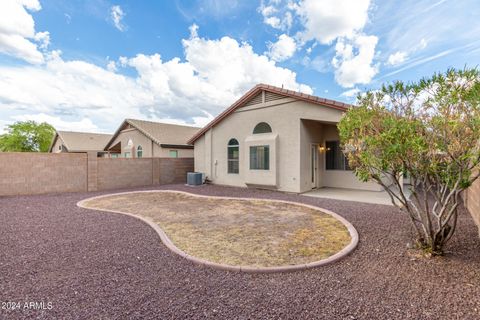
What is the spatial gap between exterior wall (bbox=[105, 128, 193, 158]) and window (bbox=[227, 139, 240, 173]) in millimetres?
6962

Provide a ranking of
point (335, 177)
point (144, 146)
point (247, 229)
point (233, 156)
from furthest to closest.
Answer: point (144, 146), point (233, 156), point (335, 177), point (247, 229)

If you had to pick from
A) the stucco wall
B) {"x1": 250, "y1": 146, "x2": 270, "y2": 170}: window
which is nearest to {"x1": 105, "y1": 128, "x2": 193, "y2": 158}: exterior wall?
the stucco wall

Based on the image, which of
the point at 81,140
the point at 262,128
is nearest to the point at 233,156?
the point at 262,128

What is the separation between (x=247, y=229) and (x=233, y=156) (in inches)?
316

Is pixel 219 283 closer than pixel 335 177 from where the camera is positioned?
→ Yes

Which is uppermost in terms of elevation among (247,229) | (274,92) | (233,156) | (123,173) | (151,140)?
(274,92)

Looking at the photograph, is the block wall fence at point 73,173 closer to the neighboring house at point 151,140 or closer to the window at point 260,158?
the neighboring house at point 151,140

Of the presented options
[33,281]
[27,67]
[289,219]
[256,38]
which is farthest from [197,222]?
[27,67]

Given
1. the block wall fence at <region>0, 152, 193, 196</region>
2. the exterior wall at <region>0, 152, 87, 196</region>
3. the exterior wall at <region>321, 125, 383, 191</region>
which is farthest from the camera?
the exterior wall at <region>321, 125, 383, 191</region>

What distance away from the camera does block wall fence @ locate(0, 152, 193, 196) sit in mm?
10758

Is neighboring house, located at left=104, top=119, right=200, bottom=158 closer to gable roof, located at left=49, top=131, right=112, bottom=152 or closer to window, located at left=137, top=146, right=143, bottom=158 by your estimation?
window, located at left=137, top=146, right=143, bottom=158

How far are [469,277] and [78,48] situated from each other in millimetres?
18075

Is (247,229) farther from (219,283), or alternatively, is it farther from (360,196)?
(360,196)

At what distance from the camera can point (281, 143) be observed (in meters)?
11.1
